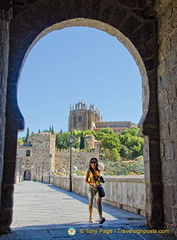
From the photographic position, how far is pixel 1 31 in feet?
10.5

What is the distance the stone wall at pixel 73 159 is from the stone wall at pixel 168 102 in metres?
58.7

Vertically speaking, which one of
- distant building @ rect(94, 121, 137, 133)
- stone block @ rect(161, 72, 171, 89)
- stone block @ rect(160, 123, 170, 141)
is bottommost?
stone block @ rect(160, 123, 170, 141)

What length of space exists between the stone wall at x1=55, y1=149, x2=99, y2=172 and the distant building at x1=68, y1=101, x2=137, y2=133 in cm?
4816

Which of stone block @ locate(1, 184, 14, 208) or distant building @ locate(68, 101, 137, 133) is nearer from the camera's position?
stone block @ locate(1, 184, 14, 208)

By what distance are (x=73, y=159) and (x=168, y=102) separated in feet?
202

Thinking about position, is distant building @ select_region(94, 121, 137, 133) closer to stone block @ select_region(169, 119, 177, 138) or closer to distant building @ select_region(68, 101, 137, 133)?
distant building @ select_region(68, 101, 137, 133)

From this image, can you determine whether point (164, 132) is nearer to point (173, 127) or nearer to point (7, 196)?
point (173, 127)

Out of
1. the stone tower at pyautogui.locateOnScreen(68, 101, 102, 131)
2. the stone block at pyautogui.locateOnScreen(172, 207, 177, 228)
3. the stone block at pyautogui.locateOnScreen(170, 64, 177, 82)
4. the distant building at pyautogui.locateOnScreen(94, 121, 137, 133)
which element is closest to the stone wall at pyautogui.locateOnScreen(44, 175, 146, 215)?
the stone block at pyautogui.locateOnScreen(172, 207, 177, 228)

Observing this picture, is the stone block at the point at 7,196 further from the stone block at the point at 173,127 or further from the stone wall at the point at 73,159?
the stone wall at the point at 73,159

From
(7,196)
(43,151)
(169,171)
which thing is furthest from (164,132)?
(43,151)

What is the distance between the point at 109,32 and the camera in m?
4.57

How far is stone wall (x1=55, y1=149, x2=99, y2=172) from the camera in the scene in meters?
62.5

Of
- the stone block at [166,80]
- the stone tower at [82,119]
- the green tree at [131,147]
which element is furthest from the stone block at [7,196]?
the stone tower at [82,119]

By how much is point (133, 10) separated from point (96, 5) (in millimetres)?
618
